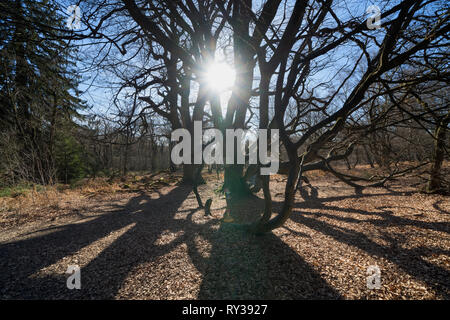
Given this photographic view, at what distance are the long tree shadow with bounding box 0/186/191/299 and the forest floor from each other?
0.01 m

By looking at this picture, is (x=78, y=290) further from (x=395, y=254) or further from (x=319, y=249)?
(x=395, y=254)

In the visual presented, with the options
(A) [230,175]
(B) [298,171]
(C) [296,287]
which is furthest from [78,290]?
(A) [230,175]

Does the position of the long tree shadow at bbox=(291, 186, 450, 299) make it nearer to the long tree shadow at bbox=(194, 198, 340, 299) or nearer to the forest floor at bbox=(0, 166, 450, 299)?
the forest floor at bbox=(0, 166, 450, 299)

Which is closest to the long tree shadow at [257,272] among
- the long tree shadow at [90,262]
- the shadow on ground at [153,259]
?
the shadow on ground at [153,259]

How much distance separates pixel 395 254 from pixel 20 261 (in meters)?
5.38

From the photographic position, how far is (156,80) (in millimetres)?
4941

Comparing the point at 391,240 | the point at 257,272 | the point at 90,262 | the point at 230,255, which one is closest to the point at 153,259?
the point at 90,262

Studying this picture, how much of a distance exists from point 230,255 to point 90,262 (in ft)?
6.76

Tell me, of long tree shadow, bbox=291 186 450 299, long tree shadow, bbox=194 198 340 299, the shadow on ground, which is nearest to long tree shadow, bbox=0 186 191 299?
the shadow on ground

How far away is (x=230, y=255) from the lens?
259cm

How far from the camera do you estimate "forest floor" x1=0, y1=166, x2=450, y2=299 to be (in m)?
1.92

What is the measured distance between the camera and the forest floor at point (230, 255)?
1.92 meters

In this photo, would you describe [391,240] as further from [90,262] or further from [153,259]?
[90,262]

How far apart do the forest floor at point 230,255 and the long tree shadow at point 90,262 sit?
0.05 ft
